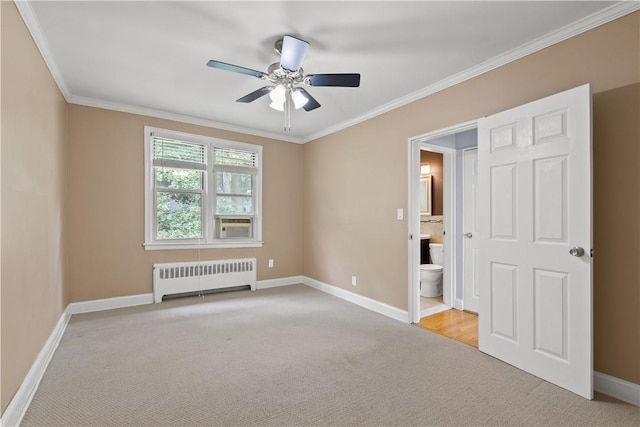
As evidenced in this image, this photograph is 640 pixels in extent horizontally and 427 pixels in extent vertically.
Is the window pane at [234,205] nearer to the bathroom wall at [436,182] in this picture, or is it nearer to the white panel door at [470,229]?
the bathroom wall at [436,182]

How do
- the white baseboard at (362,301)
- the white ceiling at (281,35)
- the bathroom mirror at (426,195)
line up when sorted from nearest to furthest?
the white ceiling at (281,35), the white baseboard at (362,301), the bathroom mirror at (426,195)

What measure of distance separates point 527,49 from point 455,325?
A: 9.08 feet

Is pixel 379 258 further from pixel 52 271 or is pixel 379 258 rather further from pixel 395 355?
pixel 52 271

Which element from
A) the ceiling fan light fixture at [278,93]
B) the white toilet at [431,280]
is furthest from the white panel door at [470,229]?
the ceiling fan light fixture at [278,93]

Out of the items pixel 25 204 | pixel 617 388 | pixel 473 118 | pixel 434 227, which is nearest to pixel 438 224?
pixel 434 227

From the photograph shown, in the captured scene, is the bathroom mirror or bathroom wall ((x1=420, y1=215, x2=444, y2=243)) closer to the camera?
bathroom wall ((x1=420, y1=215, x2=444, y2=243))

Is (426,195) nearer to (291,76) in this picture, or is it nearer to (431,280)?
(431,280)

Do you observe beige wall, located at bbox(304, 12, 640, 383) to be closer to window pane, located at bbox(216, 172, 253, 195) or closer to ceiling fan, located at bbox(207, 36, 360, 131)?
A: window pane, located at bbox(216, 172, 253, 195)

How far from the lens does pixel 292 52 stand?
2.17 meters

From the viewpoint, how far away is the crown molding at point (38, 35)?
79.9 inches

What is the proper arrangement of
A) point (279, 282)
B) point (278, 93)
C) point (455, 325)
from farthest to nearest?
point (279, 282) → point (455, 325) → point (278, 93)

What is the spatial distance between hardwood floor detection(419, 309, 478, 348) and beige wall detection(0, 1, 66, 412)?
11.2 ft

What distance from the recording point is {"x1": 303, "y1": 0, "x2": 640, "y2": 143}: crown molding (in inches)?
80.6

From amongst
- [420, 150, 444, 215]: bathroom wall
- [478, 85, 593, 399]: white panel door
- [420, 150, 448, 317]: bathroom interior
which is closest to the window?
[420, 150, 448, 317]: bathroom interior
